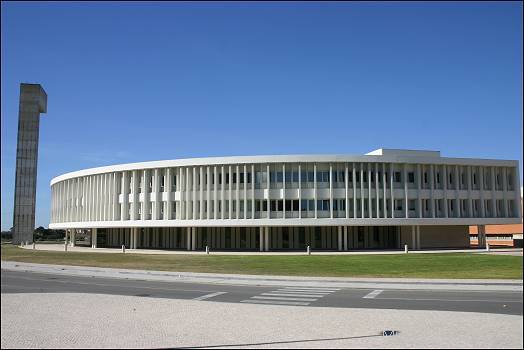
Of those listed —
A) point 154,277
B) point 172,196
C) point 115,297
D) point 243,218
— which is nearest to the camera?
point 115,297

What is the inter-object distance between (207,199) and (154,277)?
30.3 m

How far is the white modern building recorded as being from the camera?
192ft

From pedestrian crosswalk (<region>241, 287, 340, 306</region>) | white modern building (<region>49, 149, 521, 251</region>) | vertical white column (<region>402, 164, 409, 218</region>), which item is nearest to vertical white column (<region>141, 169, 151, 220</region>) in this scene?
white modern building (<region>49, 149, 521, 251</region>)

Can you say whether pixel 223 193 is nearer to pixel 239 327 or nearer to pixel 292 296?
pixel 292 296

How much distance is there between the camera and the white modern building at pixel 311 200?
58.5 m

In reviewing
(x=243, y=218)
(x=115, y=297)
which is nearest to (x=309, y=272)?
(x=115, y=297)

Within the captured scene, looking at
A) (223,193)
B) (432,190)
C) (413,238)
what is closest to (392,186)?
(432,190)

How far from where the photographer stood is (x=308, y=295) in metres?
20.7

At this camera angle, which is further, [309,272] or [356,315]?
[309,272]

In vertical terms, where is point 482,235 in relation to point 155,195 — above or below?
below

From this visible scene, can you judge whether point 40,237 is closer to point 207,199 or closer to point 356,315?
point 207,199

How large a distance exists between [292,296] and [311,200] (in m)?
38.7

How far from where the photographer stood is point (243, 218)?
58.4 m

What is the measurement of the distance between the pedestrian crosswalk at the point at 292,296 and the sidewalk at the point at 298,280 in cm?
197
